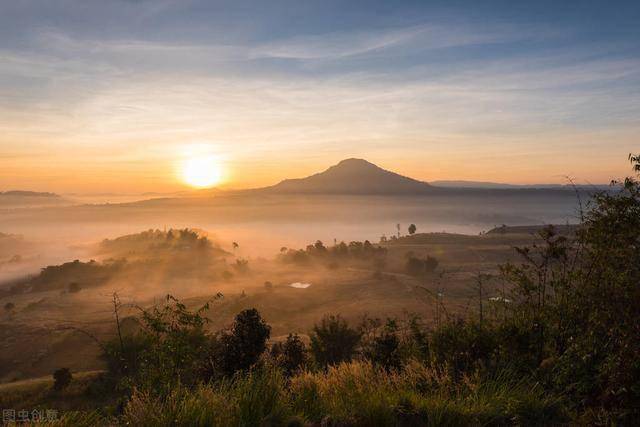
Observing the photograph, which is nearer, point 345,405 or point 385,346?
point 345,405

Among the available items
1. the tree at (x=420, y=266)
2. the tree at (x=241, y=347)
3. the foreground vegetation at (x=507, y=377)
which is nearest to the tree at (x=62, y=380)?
the tree at (x=241, y=347)

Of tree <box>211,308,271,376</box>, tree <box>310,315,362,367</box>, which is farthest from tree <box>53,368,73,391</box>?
tree <box>310,315,362,367</box>

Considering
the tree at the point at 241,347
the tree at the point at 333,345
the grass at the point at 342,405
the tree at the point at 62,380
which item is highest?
the grass at the point at 342,405

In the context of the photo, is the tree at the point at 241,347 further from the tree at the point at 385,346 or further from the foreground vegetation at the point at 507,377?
the foreground vegetation at the point at 507,377

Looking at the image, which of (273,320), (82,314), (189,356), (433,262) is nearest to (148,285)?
(82,314)

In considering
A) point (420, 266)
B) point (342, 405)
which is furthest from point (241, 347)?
point (420, 266)

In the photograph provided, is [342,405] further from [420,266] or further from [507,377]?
[420,266]

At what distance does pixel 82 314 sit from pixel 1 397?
2919 inches

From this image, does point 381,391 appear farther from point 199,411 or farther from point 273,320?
point 273,320

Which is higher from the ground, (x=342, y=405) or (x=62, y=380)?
(x=342, y=405)

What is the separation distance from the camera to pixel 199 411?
22.2ft

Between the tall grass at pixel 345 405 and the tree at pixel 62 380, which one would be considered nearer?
the tall grass at pixel 345 405

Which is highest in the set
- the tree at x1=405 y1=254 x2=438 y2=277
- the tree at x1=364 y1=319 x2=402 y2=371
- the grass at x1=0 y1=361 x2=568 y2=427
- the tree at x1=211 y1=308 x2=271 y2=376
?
the grass at x1=0 y1=361 x2=568 y2=427

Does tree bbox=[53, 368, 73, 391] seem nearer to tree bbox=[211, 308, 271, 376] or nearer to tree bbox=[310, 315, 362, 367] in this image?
tree bbox=[211, 308, 271, 376]
